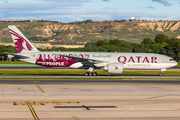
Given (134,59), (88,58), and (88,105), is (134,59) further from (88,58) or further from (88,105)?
(88,105)

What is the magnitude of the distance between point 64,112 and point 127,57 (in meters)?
29.1

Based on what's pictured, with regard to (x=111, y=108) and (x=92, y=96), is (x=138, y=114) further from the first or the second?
(x=92, y=96)

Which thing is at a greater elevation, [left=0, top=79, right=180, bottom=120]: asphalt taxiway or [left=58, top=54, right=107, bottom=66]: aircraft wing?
[left=58, top=54, right=107, bottom=66]: aircraft wing

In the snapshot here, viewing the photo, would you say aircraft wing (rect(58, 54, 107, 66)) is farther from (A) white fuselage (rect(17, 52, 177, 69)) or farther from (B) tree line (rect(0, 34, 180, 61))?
(B) tree line (rect(0, 34, 180, 61))

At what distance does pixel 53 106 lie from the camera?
748 inches

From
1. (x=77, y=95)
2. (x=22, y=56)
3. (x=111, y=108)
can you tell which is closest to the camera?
(x=111, y=108)

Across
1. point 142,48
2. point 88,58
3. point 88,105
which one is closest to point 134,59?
point 88,58

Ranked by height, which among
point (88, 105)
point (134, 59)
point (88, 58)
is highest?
point (88, 58)

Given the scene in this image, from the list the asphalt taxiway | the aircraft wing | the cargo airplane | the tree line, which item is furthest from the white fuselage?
the tree line

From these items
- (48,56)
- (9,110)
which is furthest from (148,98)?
(48,56)

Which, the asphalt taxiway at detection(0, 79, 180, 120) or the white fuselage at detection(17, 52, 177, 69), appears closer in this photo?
the asphalt taxiway at detection(0, 79, 180, 120)

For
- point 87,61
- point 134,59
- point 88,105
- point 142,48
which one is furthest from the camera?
point 142,48

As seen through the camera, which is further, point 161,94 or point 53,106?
point 161,94

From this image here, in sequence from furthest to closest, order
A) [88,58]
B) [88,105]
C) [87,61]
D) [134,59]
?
[88,58] → [134,59] → [87,61] → [88,105]
